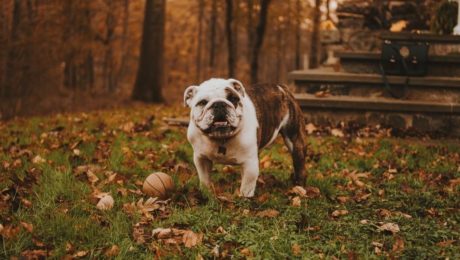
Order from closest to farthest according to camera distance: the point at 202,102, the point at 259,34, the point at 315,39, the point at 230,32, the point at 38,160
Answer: the point at 202,102 < the point at 38,160 < the point at 259,34 < the point at 230,32 < the point at 315,39

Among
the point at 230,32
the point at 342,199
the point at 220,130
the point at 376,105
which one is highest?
the point at 230,32

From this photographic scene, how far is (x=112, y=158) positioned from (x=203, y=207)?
7.01ft

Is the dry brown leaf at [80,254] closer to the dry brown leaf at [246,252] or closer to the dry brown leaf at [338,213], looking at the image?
the dry brown leaf at [246,252]

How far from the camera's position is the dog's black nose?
12.1ft

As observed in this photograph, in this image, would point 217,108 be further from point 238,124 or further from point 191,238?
point 191,238

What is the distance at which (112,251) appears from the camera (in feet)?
10.1

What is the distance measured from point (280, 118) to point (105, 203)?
1.64m

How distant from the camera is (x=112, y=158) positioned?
18.6ft

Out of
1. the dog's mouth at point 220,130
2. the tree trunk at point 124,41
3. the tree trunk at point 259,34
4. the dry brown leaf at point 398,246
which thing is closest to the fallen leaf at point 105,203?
the dog's mouth at point 220,130

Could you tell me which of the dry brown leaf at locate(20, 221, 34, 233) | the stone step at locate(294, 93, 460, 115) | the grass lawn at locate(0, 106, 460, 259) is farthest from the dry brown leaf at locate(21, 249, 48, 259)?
the stone step at locate(294, 93, 460, 115)

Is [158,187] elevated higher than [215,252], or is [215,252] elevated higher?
[158,187]

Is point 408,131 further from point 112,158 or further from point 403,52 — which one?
point 112,158

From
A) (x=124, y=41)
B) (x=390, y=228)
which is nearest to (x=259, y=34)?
(x=390, y=228)

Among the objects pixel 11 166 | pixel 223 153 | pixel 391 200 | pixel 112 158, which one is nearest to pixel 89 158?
pixel 112 158
